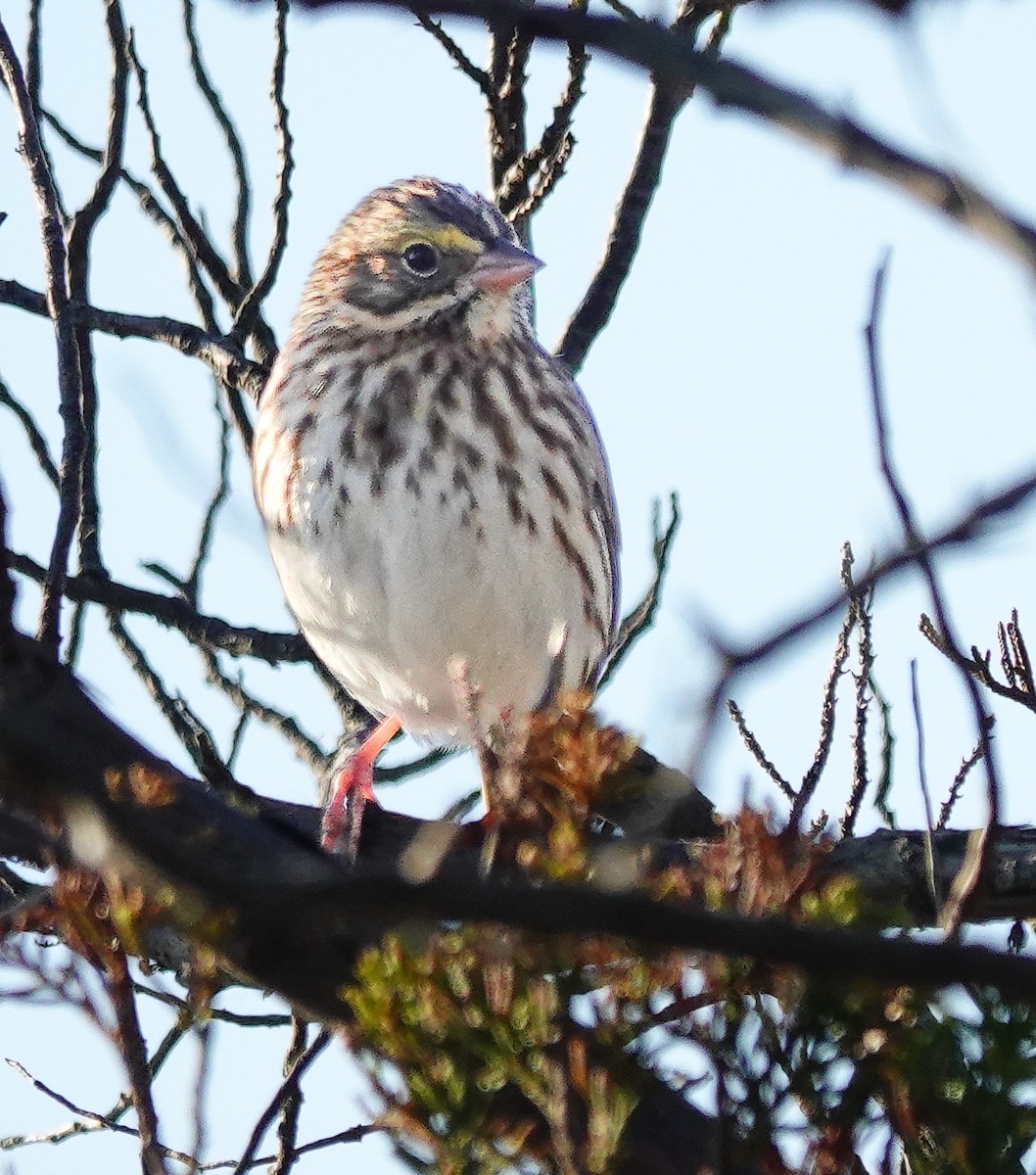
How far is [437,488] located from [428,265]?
1.24 m

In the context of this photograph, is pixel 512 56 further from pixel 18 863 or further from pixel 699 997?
pixel 699 997

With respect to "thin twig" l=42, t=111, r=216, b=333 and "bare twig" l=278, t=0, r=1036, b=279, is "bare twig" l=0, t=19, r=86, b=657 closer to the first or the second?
"thin twig" l=42, t=111, r=216, b=333

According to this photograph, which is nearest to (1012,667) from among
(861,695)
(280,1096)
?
(861,695)

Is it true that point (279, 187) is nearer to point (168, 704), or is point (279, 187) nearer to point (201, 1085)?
point (168, 704)

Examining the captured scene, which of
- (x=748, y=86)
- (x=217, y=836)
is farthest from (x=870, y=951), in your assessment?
(x=217, y=836)

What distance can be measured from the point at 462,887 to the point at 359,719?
19.4 ft

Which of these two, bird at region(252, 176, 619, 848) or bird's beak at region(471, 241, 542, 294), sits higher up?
bird's beak at region(471, 241, 542, 294)

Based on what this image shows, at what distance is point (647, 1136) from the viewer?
3109 mm

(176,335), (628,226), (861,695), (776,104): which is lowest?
(776,104)

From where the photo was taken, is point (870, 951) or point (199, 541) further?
point (199, 541)

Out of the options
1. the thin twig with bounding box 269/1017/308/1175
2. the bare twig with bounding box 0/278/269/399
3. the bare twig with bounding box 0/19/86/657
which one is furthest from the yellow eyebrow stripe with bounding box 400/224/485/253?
the thin twig with bounding box 269/1017/308/1175

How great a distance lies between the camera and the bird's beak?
6.74m

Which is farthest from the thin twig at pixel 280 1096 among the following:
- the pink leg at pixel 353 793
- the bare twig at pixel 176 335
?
the bare twig at pixel 176 335

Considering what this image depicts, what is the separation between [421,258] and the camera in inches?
283
